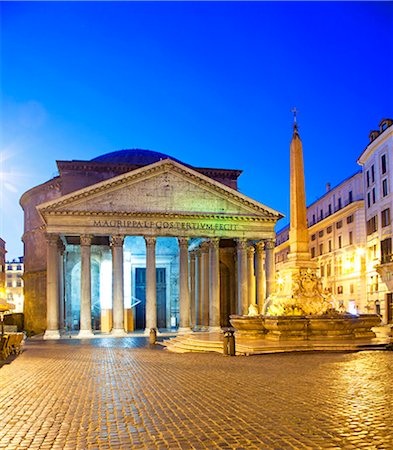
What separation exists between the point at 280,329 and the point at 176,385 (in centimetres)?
808

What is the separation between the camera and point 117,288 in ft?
119

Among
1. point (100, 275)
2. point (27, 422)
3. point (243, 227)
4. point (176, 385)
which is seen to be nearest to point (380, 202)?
point (243, 227)

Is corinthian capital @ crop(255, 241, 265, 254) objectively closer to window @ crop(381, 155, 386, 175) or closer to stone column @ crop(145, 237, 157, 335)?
stone column @ crop(145, 237, 157, 335)

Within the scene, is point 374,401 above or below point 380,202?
below

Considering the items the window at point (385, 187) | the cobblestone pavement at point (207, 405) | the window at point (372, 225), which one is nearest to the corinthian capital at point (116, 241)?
the window at point (385, 187)

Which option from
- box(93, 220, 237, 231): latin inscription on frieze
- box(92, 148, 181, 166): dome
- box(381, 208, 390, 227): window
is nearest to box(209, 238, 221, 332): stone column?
box(93, 220, 237, 231): latin inscription on frieze

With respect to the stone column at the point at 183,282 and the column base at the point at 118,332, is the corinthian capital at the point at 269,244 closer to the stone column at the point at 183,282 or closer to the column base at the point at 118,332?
the stone column at the point at 183,282

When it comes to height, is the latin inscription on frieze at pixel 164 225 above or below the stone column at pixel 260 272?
above

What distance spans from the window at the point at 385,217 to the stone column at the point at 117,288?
18144 millimetres

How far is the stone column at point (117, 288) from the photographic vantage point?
3584 cm

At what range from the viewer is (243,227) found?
3853 cm

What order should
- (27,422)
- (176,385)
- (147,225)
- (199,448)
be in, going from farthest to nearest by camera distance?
(147,225)
(176,385)
(27,422)
(199,448)

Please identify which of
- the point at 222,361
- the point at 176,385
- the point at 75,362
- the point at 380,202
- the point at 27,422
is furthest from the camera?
the point at 380,202

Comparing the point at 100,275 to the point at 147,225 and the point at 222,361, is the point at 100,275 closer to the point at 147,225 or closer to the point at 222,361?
the point at 147,225
